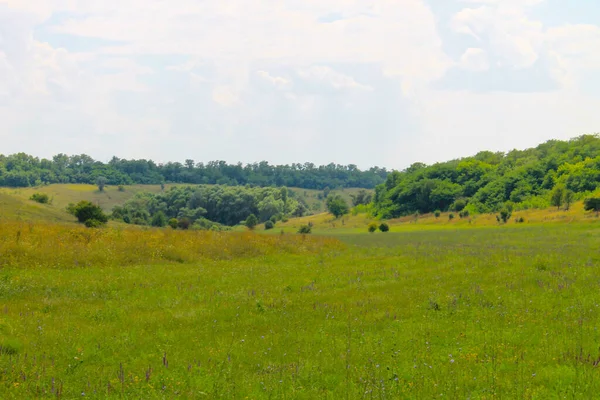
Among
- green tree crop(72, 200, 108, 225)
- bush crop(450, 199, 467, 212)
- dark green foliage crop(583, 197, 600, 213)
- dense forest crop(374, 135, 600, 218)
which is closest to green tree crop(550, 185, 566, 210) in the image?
dense forest crop(374, 135, 600, 218)

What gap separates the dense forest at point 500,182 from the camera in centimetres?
11275

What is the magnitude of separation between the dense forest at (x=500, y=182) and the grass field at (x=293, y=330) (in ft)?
295

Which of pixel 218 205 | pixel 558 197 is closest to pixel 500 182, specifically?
pixel 558 197

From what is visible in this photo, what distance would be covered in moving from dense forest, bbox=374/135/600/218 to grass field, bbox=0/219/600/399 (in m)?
89.9

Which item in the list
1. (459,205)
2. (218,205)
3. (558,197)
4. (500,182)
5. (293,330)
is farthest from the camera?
(218,205)

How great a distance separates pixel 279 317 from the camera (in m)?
13.4

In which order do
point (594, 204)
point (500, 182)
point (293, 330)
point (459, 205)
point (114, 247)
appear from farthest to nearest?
point (500, 182)
point (459, 205)
point (594, 204)
point (114, 247)
point (293, 330)

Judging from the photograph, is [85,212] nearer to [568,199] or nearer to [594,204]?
[594,204]

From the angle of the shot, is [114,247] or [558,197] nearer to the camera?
[114,247]

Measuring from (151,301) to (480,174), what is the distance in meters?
151

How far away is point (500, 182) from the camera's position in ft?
441

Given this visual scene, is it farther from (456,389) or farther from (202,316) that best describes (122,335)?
(456,389)

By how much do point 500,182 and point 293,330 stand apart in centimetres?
13472

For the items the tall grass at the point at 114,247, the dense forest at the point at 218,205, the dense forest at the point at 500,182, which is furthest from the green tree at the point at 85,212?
the dense forest at the point at 218,205
